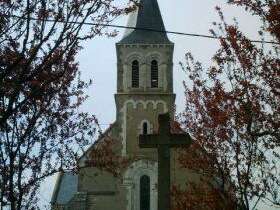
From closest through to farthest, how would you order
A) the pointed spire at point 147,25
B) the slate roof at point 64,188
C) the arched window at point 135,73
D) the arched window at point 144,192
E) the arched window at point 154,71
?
1. the arched window at point 144,192
2. the arched window at point 135,73
3. the arched window at point 154,71
4. the pointed spire at point 147,25
5. the slate roof at point 64,188

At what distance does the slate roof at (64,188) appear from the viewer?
115 ft

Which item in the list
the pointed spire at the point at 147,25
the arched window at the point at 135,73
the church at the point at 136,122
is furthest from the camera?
the pointed spire at the point at 147,25

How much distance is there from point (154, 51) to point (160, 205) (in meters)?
22.5

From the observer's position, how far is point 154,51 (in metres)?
31.9

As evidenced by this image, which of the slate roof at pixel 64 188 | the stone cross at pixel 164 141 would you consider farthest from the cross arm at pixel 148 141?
the slate roof at pixel 64 188

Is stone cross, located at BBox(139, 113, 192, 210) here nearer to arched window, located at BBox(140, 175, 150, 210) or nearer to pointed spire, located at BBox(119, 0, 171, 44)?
→ arched window, located at BBox(140, 175, 150, 210)

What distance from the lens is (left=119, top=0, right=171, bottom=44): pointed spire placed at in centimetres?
3216

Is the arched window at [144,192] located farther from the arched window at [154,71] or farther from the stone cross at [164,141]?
the stone cross at [164,141]

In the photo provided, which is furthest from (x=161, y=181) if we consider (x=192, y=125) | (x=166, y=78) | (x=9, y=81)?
(x=166, y=78)

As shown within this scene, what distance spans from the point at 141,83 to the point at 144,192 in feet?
18.3

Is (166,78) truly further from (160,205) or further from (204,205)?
(160,205)

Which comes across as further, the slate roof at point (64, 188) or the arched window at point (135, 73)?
the slate roof at point (64, 188)

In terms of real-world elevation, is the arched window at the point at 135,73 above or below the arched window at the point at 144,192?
above

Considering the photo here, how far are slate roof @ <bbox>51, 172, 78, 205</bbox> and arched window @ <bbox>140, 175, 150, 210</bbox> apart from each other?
6439mm
